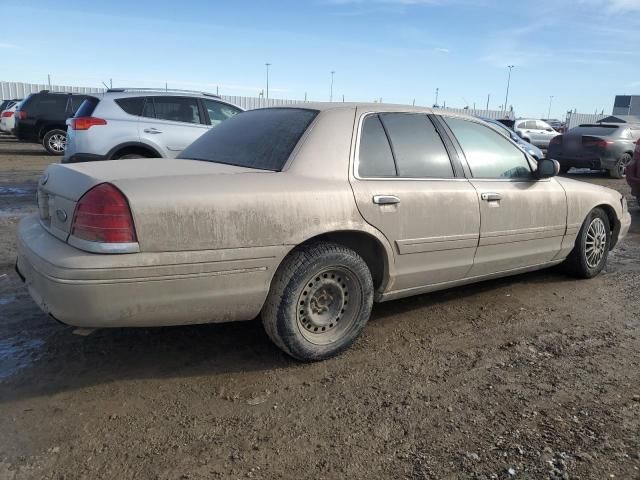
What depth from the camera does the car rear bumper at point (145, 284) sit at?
2521 mm

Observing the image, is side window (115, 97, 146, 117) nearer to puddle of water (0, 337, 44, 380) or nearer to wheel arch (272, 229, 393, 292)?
puddle of water (0, 337, 44, 380)

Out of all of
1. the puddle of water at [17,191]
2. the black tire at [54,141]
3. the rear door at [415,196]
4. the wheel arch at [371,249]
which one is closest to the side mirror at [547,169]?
the rear door at [415,196]

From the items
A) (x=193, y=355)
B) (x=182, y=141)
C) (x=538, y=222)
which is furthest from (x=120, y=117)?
(x=538, y=222)

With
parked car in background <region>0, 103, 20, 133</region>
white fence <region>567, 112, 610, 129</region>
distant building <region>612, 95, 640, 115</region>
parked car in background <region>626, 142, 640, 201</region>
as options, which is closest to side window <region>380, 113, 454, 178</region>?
parked car in background <region>626, 142, 640, 201</region>

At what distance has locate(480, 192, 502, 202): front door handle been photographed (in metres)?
3.86

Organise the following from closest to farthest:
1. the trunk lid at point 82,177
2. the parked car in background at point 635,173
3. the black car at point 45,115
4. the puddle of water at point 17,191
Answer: the trunk lid at point 82,177 < the parked car in background at point 635,173 < the puddle of water at point 17,191 < the black car at point 45,115

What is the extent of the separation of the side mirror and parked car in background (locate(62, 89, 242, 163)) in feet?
16.7

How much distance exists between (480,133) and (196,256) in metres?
2.59

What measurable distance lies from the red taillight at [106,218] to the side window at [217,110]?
230 inches

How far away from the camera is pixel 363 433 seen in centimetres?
253

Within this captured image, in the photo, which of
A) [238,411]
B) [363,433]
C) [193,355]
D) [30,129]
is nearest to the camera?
[363,433]

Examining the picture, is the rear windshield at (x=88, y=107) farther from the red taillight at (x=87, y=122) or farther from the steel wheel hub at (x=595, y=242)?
the steel wheel hub at (x=595, y=242)

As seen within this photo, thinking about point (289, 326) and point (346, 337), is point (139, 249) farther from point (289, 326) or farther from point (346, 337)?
point (346, 337)

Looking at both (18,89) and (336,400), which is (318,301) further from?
(18,89)
